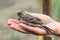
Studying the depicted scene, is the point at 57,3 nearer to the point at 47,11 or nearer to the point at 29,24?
the point at 47,11

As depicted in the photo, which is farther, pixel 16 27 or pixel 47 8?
pixel 47 8

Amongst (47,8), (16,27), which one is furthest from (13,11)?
(16,27)

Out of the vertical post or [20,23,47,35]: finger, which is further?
the vertical post

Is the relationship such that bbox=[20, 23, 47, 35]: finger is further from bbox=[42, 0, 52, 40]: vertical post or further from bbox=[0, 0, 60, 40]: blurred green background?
bbox=[0, 0, 60, 40]: blurred green background

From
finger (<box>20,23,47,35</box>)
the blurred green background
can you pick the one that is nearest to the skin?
finger (<box>20,23,47,35</box>)

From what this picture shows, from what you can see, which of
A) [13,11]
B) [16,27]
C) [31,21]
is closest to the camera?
[16,27]

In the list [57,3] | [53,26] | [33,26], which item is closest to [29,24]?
[33,26]

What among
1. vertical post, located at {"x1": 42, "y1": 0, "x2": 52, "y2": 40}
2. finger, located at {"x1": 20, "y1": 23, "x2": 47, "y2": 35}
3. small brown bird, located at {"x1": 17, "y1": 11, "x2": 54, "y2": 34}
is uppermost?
vertical post, located at {"x1": 42, "y1": 0, "x2": 52, "y2": 40}

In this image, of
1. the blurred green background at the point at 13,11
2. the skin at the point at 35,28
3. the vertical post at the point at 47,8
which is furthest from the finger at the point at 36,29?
the blurred green background at the point at 13,11

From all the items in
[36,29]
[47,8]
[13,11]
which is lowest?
[36,29]

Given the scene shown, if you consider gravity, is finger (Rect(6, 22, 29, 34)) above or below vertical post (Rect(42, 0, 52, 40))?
below

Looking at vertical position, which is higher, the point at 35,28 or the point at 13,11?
the point at 13,11

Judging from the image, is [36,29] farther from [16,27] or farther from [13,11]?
[13,11]
